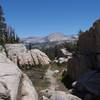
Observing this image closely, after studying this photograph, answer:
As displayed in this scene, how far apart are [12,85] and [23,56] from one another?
154 ft

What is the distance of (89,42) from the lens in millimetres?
41375

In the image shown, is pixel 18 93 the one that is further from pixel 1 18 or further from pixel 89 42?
pixel 1 18

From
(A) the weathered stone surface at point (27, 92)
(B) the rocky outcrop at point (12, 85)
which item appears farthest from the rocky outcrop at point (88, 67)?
(B) the rocky outcrop at point (12, 85)

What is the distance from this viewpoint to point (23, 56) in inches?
2697

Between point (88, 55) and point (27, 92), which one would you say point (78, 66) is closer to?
point (88, 55)

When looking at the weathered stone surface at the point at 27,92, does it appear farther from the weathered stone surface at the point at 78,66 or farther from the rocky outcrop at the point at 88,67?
the weathered stone surface at the point at 78,66

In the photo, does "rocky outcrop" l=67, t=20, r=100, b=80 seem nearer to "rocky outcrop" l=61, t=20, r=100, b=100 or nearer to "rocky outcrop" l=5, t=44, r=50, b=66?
"rocky outcrop" l=61, t=20, r=100, b=100

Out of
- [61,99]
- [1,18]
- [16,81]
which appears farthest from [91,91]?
[1,18]

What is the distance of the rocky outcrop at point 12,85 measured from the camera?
66.8 feet

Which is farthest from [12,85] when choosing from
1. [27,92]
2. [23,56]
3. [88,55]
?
[23,56]

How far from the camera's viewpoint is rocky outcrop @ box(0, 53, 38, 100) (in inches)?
802

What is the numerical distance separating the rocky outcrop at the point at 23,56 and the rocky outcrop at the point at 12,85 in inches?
1625

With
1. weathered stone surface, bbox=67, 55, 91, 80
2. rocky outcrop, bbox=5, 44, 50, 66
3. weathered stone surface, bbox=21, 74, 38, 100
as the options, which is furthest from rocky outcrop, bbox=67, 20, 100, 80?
rocky outcrop, bbox=5, 44, 50, 66

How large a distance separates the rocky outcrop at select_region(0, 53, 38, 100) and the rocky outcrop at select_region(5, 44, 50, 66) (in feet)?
135
